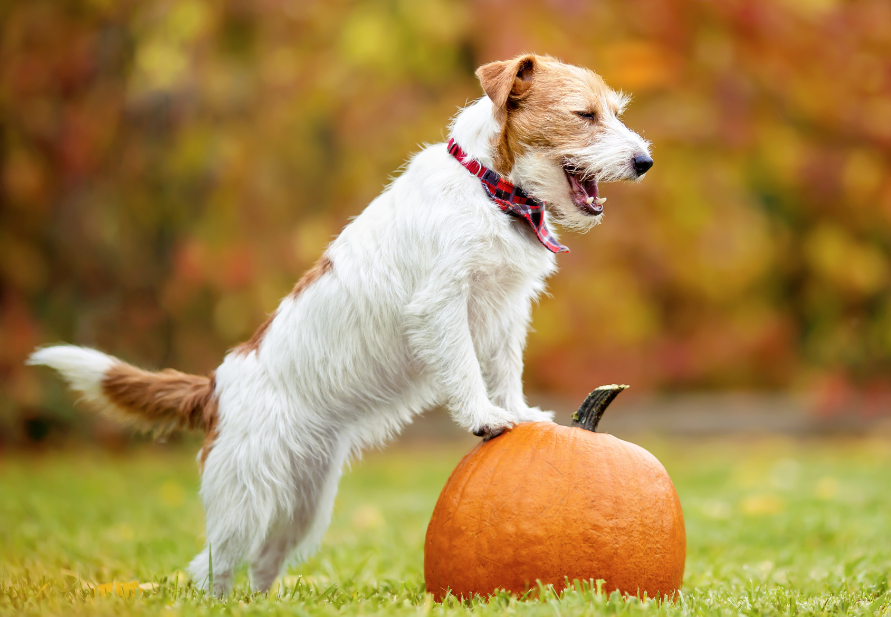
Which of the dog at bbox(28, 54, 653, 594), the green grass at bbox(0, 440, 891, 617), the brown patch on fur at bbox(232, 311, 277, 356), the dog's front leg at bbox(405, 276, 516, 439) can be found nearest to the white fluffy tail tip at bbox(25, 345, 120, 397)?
the dog at bbox(28, 54, 653, 594)

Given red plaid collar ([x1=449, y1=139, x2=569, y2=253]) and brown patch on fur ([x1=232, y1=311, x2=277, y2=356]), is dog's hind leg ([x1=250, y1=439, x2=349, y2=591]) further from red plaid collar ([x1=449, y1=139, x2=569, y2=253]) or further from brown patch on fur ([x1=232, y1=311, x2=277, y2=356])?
red plaid collar ([x1=449, y1=139, x2=569, y2=253])

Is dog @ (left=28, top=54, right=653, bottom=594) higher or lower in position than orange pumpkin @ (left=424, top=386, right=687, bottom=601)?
higher

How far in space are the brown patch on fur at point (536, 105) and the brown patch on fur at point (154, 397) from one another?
1.60 metres

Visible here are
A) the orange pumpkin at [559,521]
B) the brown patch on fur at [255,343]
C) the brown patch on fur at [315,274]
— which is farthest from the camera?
the brown patch on fur at [255,343]

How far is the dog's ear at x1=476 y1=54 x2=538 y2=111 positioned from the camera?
306 centimetres

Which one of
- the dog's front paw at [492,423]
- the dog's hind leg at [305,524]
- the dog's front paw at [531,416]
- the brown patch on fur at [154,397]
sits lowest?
the dog's hind leg at [305,524]

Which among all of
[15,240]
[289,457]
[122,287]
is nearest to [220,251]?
[122,287]

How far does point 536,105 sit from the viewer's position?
3.12 m

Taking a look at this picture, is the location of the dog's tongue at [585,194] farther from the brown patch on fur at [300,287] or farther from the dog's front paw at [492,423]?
the brown patch on fur at [300,287]

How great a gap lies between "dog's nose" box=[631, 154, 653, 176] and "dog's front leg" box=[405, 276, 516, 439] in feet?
2.40

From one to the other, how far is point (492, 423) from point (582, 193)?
0.89m

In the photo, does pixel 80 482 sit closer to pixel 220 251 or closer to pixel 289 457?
pixel 220 251

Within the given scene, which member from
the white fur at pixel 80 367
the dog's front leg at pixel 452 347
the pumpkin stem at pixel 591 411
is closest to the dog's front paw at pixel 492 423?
the dog's front leg at pixel 452 347

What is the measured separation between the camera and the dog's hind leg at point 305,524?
3.49 m
